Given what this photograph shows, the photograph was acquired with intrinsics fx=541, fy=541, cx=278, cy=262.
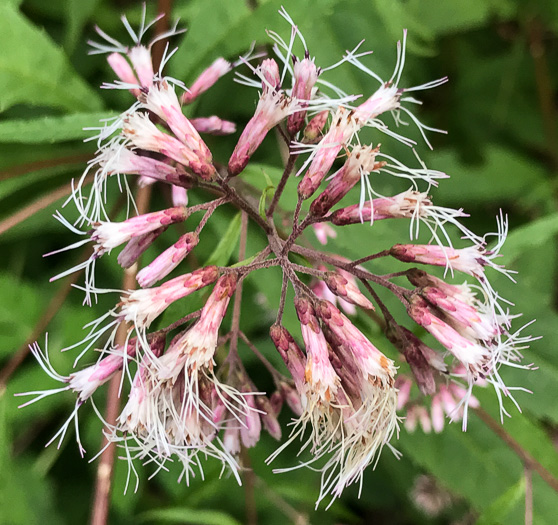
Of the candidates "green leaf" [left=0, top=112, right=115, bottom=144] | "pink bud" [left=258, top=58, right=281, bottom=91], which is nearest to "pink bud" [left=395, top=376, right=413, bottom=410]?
"pink bud" [left=258, top=58, right=281, bottom=91]

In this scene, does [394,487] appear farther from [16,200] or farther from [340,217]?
[16,200]

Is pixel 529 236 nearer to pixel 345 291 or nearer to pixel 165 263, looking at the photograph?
pixel 345 291

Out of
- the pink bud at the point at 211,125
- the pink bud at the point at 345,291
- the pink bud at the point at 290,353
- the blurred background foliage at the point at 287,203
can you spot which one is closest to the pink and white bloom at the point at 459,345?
the pink bud at the point at 345,291

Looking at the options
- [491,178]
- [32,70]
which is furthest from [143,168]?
[491,178]

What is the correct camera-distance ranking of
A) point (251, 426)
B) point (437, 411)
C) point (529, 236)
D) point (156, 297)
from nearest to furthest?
point (156, 297)
point (251, 426)
point (529, 236)
point (437, 411)

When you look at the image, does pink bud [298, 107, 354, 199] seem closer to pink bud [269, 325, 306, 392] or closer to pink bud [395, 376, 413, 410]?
pink bud [269, 325, 306, 392]

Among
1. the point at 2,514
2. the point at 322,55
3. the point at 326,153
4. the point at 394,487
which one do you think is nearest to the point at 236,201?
the point at 326,153

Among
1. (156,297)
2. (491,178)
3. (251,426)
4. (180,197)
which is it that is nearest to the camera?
(156,297)
